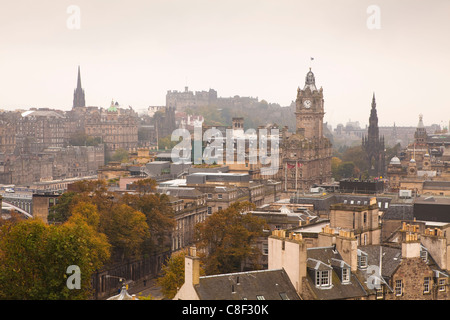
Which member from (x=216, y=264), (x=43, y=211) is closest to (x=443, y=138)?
(x=43, y=211)

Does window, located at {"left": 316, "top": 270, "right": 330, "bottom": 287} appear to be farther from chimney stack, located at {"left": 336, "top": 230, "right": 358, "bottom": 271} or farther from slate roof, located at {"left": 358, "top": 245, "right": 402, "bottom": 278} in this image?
slate roof, located at {"left": 358, "top": 245, "right": 402, "bottom": 278}

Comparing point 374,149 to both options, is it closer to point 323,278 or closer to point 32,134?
point 32,134

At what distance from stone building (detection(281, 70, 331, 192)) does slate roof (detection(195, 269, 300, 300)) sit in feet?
276

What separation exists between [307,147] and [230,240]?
247 feet

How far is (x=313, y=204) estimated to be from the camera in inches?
2874

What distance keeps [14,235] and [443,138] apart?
150166 mm

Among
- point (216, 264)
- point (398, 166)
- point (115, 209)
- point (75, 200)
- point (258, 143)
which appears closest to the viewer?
point (216, 264)

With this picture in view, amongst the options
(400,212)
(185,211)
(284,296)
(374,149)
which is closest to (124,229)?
(185,211)

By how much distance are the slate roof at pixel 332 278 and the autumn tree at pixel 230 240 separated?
1554 cm

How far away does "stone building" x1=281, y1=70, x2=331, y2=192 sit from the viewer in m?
123
